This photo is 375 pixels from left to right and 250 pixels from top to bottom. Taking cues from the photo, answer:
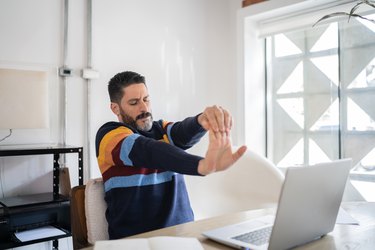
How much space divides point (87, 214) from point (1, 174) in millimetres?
1041

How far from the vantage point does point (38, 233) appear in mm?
1837

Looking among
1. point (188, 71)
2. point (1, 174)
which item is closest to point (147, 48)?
point (188, 71)

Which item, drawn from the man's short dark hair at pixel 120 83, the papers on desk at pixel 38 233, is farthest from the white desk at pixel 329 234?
the papers on desk at pixel 38 233

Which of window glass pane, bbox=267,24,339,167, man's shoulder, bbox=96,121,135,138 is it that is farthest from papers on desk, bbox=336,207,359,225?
window glass pane, bbox=267,24,339,167

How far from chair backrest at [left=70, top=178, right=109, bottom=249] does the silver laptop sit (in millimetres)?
444

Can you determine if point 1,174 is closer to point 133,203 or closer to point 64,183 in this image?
point 64,183

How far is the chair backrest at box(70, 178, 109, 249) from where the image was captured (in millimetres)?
1302

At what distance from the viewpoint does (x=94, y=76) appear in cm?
241

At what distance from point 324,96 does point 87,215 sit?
83.4 inches

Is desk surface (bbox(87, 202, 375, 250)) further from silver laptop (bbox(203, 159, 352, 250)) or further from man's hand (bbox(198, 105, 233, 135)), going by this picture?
man's hand (bbox(198, 105, 233, 135))

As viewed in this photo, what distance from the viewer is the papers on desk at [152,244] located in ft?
2.87

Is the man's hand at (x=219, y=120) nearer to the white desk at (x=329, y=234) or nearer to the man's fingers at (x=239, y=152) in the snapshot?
the man's fingers at (x=239, y=152)

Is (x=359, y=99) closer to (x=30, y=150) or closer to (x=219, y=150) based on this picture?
(x=219, y=150)

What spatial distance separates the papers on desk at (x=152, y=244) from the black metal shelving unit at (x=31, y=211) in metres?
1.04
